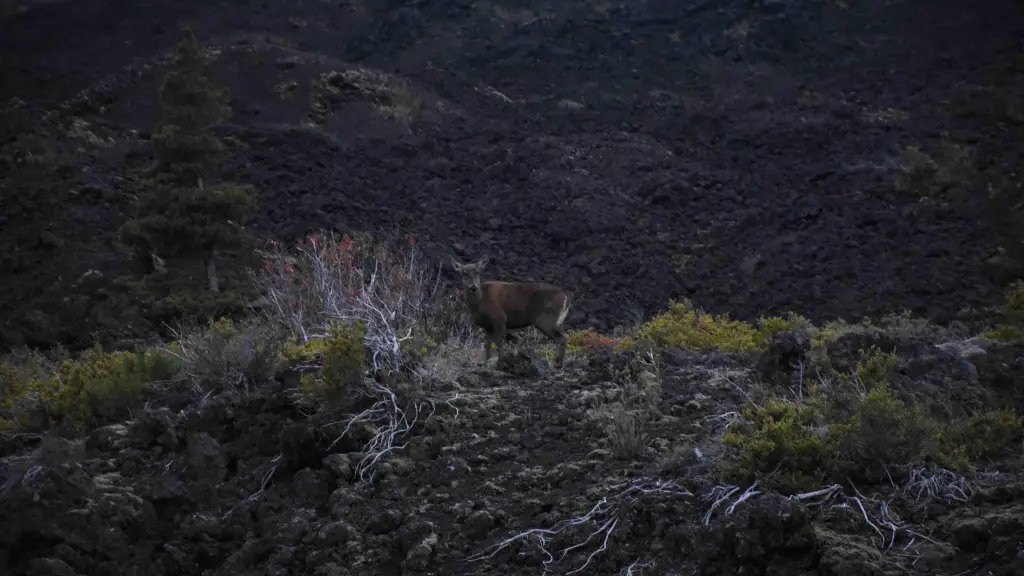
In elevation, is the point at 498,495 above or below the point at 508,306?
above

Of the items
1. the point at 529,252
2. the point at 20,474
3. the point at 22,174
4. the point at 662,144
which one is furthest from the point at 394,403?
the point at 662,144

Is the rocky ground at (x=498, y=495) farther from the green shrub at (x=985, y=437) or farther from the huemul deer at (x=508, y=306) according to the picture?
the huemul deer at (x=508, y=306)

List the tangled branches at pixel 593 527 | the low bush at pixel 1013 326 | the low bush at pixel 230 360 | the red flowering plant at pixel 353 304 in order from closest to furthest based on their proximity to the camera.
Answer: the tangled branches at pixel 593 527 → the red flowering plant at pixel 353 304 → the low bush at pixel 230 360 → the low bush at pixel 1013 326

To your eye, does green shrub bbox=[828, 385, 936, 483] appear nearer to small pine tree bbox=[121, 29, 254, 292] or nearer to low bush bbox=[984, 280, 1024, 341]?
low bush bbox=[984, 280, 1024, 341]

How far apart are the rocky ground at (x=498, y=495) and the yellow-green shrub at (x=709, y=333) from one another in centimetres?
188

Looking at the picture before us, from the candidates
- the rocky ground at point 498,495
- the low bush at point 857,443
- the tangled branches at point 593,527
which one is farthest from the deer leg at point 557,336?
the tangled branches at point 593,527

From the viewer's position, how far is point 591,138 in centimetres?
2628

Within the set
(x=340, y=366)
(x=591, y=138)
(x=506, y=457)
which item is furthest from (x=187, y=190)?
(x=591, y=138)

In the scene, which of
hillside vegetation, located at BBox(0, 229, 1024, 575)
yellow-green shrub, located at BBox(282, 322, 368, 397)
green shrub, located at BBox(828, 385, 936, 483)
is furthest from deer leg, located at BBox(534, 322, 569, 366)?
green shrub, located at BBox(828, 385, 936, 483)

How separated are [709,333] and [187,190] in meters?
8.25

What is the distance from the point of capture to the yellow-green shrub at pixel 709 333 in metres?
9.68

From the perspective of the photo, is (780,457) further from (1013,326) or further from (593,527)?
(1013,326)

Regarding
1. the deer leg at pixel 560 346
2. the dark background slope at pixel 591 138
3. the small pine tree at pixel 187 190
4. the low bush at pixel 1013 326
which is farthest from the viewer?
the dark background slope at pixel 591 138

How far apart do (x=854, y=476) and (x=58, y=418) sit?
21.8ft
